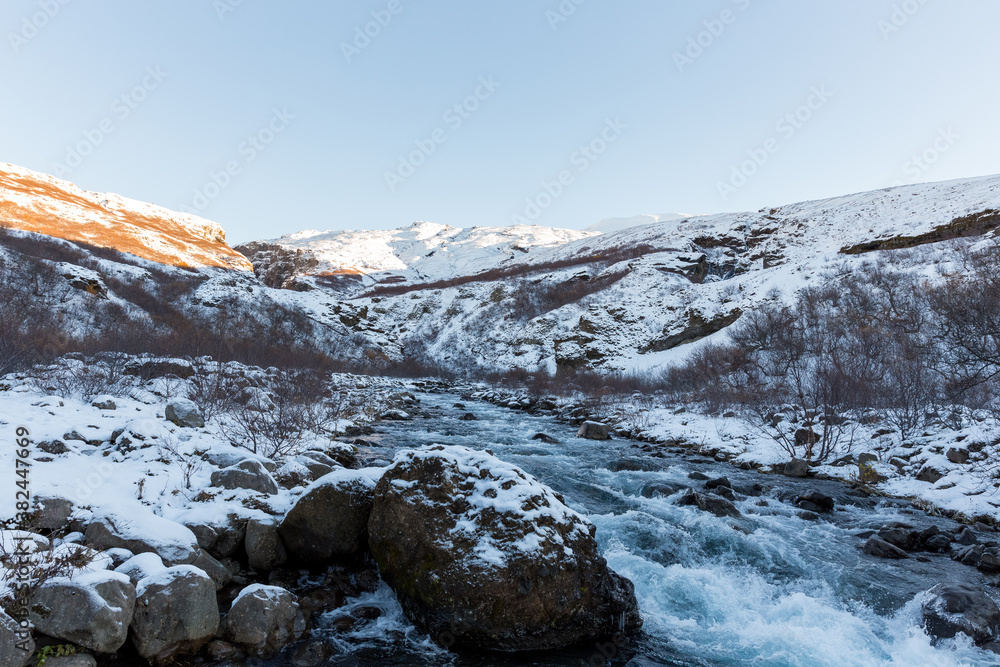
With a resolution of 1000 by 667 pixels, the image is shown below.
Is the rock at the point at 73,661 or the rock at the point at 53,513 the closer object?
the rock at the point at 73,661

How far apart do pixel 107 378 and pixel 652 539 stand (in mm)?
13923

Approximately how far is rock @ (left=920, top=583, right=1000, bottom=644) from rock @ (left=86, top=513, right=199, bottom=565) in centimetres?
804

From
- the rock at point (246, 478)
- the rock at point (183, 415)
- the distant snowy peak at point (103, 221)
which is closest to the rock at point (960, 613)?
the rock at point (246, 478)

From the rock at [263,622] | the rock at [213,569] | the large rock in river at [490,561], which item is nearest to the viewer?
the rock at [263,622]

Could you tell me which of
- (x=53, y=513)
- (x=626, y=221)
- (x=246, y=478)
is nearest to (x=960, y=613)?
(x=246, y=478)

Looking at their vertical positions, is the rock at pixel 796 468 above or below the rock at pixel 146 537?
below

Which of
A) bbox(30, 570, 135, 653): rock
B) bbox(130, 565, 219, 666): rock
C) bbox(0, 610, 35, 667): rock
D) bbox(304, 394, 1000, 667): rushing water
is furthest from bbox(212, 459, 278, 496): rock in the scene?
bbox(0, 610, 35, 667): rock

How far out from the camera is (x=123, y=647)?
3846 mm

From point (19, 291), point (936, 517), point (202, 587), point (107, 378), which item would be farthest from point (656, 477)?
point (19, 291)

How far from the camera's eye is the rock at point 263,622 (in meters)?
4.23

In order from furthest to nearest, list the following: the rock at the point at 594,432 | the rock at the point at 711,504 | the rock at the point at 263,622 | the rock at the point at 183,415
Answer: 1. the rock at the point at 594,432
2. the rock at the point at 183,415
3. the rock at the point at 711,504
4. the rock at the point at 263,622

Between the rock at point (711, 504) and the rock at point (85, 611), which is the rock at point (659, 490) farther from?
the rock at point (85, 611)

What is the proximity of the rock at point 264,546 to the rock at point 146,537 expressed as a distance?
626 mm

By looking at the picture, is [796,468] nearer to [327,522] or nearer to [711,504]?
[711,504]
